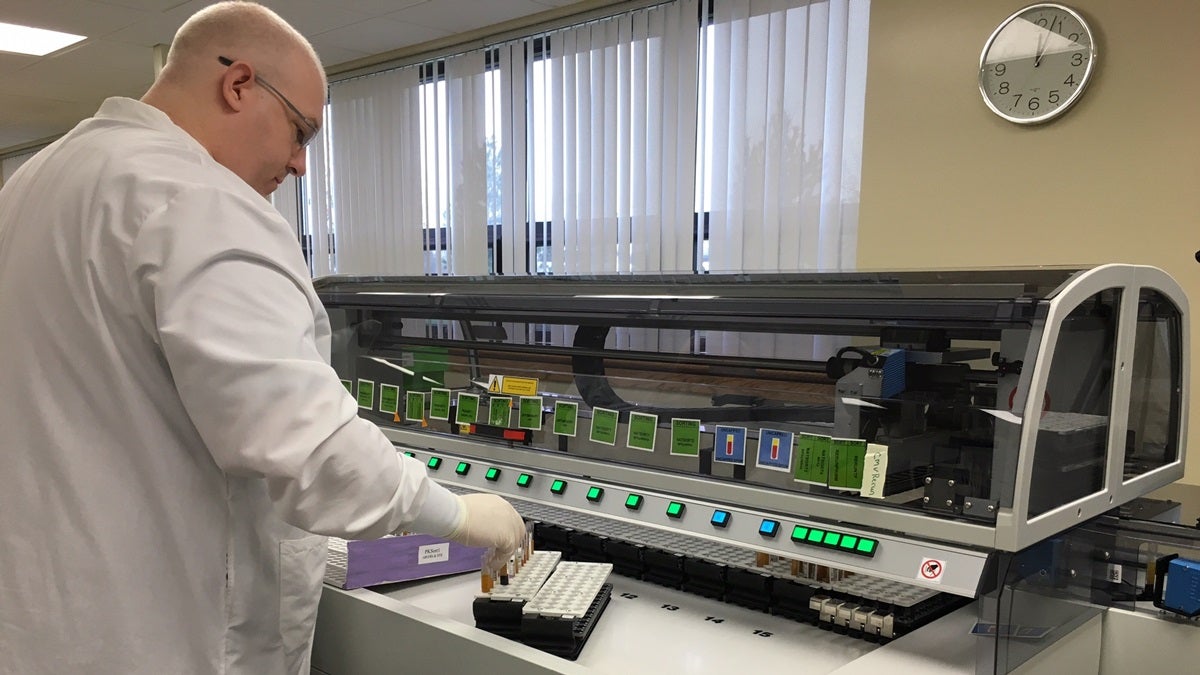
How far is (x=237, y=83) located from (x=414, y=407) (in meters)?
0.93

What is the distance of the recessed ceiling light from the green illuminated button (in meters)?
4.68

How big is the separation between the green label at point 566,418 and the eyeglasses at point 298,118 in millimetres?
664

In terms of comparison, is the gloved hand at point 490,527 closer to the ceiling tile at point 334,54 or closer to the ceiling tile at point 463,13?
the ceiling tile at point 463,13

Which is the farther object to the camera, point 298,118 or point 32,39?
point 32,39

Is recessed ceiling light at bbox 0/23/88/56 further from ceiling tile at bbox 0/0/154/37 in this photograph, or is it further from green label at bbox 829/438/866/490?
green label at bbox 829/438/866/490

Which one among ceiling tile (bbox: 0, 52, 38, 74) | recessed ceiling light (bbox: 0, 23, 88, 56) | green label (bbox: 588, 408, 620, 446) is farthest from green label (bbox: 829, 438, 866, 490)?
ceiling tile (bbox: 0, 52, 38, 74)

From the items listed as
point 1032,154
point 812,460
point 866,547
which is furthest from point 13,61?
point 866,547

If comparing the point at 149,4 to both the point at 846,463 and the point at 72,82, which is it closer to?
the point at 72,82

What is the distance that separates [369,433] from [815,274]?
915mm

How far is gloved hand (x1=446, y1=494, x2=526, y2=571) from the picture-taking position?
3.78 ft

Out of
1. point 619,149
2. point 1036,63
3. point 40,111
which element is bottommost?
point 619,149

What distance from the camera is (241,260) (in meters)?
0.91

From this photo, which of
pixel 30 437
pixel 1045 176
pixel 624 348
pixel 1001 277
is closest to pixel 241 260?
pixel 30 437

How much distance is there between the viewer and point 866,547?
1137 millimetres
